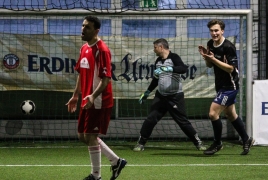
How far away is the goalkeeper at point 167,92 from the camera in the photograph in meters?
10.7

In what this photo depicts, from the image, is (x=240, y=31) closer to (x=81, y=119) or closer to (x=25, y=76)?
(x=25, y=76)

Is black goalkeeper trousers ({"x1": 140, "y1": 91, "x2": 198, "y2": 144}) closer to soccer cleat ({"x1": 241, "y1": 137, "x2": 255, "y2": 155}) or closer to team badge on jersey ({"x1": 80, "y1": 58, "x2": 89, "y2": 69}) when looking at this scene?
soccer cleat ({"x1": 241, "y1": 137, "x2": 255, "y2": 155})

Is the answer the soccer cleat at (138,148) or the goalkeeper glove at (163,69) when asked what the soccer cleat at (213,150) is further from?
the goalkeeper glove at (163,69)

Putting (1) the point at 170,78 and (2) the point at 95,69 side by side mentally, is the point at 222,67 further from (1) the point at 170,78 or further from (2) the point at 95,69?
(2) the point at 95,69

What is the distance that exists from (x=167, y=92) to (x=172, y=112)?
1.03 ft

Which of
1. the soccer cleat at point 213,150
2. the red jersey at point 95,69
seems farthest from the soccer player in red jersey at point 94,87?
the soccer cleat at point 213,150

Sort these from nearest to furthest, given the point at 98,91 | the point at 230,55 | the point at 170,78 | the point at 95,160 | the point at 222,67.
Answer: the point at 98,91 → the point at 95,160 → the point at 222,67 → the point at 230,55 → the point at 170,78

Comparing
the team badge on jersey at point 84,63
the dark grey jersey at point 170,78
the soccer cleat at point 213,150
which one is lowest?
the soccer cleat at point 213,150

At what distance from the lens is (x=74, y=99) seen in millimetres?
7449

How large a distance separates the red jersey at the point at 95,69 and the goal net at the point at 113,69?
519 centimetres

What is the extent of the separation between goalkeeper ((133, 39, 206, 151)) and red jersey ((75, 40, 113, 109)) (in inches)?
141

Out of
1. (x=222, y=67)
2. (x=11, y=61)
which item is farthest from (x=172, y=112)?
(x=11, y=61)

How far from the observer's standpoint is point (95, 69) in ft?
23.3

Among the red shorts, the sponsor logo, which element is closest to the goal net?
the sponsor logo
